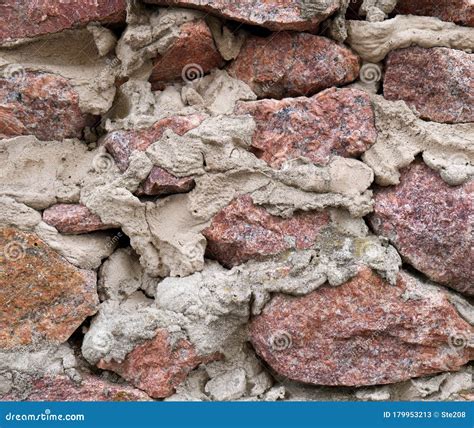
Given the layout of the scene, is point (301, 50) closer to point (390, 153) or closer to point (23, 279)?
point (390, 153)

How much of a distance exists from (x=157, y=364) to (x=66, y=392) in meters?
0.38

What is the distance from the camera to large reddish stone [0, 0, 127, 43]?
240 cm

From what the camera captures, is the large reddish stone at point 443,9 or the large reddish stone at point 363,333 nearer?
the large reddish stone at point 363,333

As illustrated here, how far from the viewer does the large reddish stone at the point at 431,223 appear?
2.32 metres

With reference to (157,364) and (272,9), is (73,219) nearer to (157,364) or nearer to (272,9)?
(157,364)

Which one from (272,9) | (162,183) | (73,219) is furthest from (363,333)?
(272,9)

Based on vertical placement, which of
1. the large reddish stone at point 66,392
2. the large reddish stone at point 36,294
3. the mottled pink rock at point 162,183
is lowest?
the large reddish stone at point 66,392

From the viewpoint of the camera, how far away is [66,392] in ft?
7.63

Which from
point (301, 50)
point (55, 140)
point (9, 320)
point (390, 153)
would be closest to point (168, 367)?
point (9, 320)

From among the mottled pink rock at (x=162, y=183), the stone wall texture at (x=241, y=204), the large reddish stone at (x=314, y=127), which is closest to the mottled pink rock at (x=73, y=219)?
the stone wall texture at (x=241, y=204)

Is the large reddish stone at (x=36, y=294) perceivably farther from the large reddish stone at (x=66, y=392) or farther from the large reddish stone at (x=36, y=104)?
the large reddish stone at (x=36, y=104)

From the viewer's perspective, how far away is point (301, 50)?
97.3 inches

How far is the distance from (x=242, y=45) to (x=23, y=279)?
136cm

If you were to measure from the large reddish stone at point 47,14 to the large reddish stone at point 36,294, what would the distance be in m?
0.84
